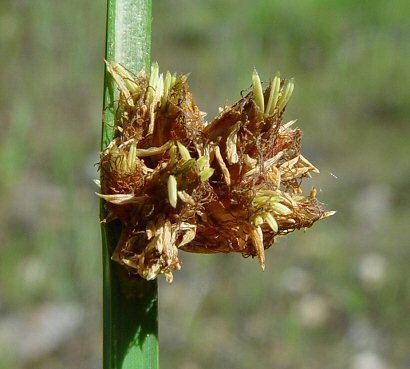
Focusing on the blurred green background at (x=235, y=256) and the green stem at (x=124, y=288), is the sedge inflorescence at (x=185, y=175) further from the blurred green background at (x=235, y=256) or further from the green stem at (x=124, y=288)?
→ the blurred green background at (x=235, y=256)

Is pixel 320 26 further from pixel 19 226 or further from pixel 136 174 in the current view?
pixel 136 174

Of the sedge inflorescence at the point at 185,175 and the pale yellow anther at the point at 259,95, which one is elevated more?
the pale yellow anther at the point at 259,95

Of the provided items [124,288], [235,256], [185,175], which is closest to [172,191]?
[185,175]

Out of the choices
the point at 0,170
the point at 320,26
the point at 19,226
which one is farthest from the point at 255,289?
the point at 320,26

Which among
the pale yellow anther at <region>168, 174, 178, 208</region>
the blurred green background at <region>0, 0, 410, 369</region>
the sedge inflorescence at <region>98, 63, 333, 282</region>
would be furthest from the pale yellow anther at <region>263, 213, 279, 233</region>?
the blurred green background at <region>0, 0, 410, 369</region>

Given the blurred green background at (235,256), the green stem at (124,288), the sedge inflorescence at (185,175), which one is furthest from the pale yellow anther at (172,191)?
the blurred green background at (235,256)

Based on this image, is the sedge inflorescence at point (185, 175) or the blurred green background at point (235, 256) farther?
the blurred green background at point (235, 256)
